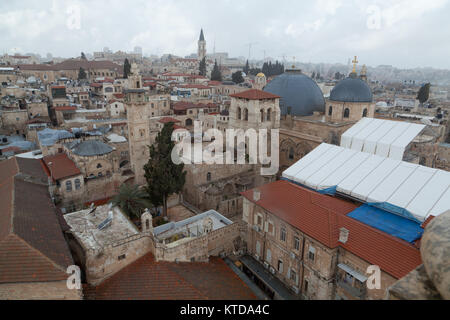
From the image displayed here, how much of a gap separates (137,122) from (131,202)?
1168 centimetres

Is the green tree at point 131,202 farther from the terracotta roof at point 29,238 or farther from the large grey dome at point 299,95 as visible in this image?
the large grey dome at point 299,95

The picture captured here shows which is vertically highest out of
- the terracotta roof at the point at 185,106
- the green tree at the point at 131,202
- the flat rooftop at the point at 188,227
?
the terracotta roof at the point at 185,106

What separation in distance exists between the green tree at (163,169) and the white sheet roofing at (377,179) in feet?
31.8

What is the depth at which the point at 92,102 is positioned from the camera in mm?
60719

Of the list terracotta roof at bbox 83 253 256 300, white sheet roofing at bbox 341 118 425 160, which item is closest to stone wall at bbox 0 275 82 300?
terracotta roof at bbox 83 253 256 300

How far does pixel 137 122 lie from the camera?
32438 mm

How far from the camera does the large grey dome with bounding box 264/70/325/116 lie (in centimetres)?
3469

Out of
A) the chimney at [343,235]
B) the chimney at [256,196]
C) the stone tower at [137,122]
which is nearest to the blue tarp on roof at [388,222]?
Answer: the chimney at [343,235]

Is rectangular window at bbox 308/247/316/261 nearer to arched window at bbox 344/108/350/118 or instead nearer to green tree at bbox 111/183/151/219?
green tree at bbox 111/183/151/219

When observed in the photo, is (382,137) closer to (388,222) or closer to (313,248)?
(388,222)

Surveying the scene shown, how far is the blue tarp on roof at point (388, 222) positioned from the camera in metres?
14.3

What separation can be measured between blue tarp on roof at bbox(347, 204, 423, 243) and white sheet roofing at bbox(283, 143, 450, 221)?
0.63m

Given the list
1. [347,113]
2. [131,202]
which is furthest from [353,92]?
[131,202]
